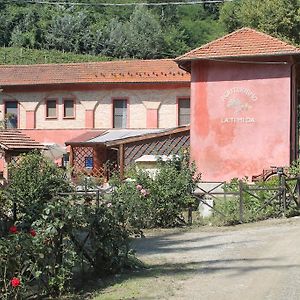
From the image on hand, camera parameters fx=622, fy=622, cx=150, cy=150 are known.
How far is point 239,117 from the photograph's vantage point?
87.2 feet

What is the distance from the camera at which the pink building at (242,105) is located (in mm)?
26047

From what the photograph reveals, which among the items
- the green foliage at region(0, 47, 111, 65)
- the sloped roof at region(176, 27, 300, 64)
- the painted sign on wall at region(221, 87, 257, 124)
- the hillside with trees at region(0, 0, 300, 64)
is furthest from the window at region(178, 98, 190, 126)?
the green foliage at region(0, 47, 111, 65)

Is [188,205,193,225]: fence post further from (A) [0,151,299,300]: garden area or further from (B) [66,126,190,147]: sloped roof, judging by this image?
(B) [66,126,190,147]: sloped roof

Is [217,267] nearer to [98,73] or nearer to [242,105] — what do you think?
[242,105]

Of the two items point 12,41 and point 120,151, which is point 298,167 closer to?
point 120,151

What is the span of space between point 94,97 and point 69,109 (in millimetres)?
1835

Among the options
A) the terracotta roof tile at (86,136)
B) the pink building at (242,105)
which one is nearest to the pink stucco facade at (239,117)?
the pink building at (242,105)

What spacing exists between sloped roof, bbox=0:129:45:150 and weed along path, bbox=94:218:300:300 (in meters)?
18.0

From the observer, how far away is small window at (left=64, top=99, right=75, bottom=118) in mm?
36562

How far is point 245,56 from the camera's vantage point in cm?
2598

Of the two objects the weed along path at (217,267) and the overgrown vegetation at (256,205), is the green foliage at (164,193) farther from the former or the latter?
the weed along path at (217,267)

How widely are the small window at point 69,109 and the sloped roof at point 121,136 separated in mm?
2144

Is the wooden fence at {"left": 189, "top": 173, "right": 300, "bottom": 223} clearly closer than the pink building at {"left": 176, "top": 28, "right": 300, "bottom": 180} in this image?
Yes

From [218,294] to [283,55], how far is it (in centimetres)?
1868
